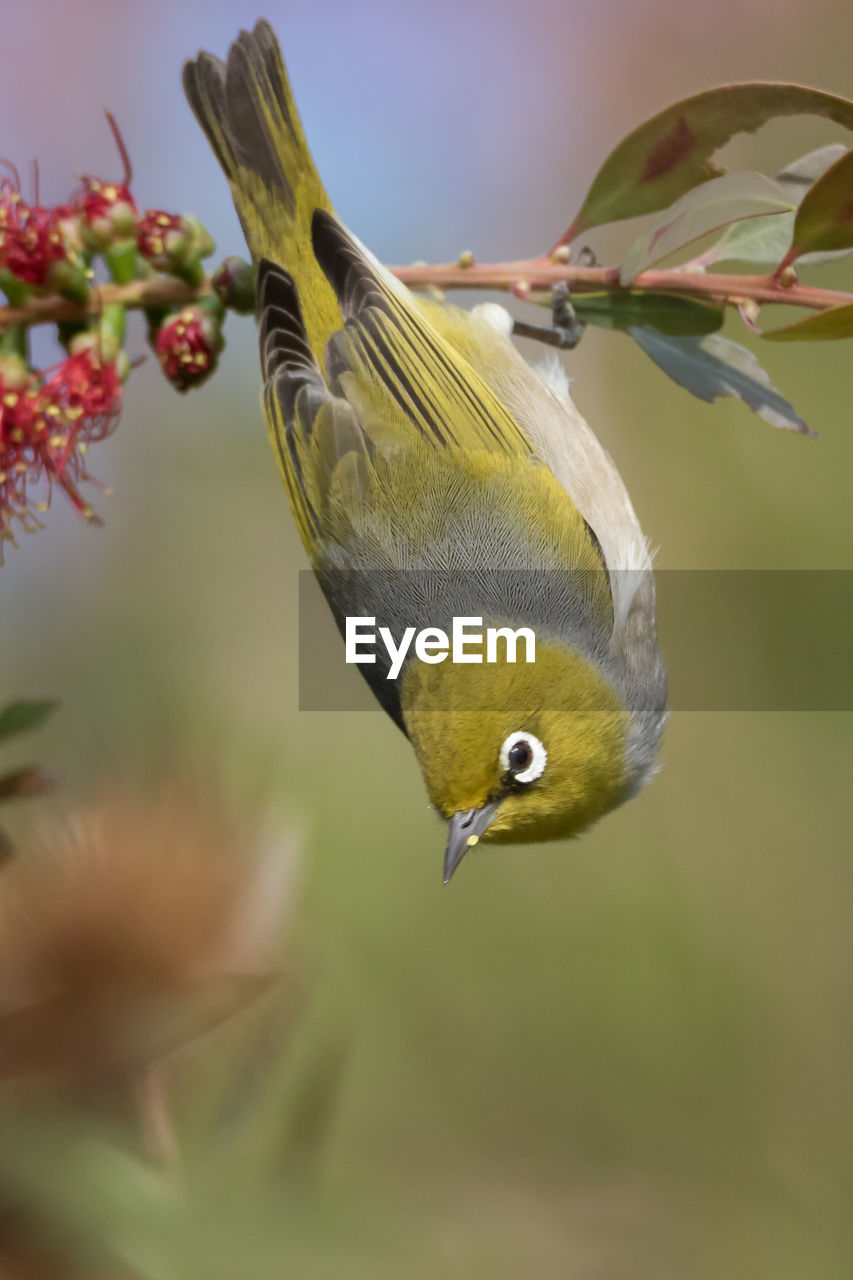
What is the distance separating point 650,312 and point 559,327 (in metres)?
0.46

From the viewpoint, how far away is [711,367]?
77.4 inches

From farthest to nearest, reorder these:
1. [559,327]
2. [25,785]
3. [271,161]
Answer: [271,161]
[559,327]
[25,785]

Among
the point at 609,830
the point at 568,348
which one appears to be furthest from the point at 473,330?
the point at 609,830

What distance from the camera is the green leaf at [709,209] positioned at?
180 centimetres

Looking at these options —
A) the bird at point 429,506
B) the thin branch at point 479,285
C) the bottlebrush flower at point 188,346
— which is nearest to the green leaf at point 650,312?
the thin branch at point 479,285

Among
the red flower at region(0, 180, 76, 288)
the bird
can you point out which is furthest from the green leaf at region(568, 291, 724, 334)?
the red flower at region(0, 180, 76, 288)

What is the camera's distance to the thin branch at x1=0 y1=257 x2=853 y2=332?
1.88m

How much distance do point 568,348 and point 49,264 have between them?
1108 mm

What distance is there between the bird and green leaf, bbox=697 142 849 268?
0.69 m

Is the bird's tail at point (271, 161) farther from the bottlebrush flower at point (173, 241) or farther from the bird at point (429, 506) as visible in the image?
the bottlebrush flower at point (173, 241)

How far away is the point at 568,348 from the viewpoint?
2455mm

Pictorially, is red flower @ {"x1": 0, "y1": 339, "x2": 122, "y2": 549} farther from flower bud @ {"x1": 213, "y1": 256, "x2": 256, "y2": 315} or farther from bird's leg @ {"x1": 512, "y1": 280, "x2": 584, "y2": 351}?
bird's leg @ {"x1": 512, "y1": 280, "x2": 584, "y2": 351}

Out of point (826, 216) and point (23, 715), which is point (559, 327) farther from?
point (23, 715)

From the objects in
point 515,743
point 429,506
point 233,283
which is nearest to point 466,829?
point 515,743
